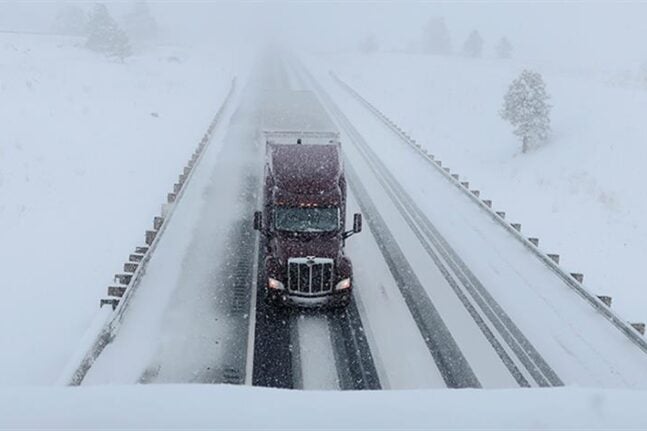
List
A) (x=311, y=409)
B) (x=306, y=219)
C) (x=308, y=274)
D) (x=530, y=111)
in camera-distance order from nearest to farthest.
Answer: (x=311, y=409), (x=308, y=274), (x=306, y=219), (x=530, y=111)

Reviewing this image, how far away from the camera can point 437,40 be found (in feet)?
357

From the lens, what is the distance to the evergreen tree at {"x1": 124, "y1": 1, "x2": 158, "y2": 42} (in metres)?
99.0

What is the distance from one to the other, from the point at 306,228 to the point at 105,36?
61620 millimetres

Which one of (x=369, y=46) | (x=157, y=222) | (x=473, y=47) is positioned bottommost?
(x=157, y=222)

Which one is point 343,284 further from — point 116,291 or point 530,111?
point 530,111

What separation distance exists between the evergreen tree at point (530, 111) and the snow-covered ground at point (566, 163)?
2.92ft

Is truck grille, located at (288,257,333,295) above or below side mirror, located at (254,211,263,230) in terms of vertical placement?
below

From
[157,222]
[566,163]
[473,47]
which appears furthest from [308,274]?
[473,47]

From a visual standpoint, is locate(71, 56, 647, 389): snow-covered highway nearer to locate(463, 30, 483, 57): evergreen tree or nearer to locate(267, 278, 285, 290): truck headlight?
locate(267, 278, 285, 290): truck headlight

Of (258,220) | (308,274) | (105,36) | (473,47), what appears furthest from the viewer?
(473,47)

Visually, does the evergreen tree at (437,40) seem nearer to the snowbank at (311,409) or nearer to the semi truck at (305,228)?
the semi truck at (305,228)

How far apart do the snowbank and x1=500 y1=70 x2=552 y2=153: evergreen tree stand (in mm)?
34546

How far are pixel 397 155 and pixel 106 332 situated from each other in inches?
816

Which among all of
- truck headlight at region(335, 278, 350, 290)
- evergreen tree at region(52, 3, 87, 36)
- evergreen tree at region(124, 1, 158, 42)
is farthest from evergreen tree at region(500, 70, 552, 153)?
evergreen tree at region(52, 3, 87, 36)
